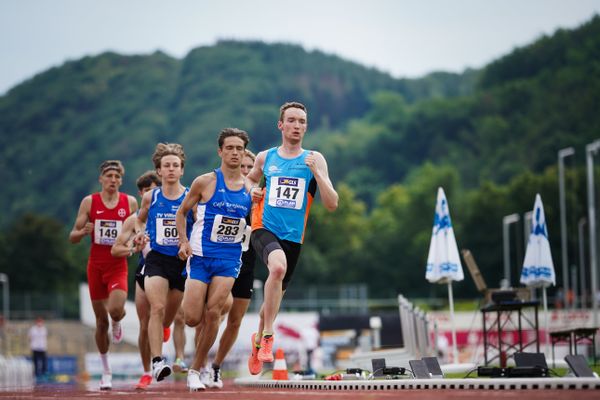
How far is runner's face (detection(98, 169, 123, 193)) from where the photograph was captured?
16188 mm

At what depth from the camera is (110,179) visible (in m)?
16.2

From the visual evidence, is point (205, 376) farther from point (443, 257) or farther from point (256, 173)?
point (443, 257)

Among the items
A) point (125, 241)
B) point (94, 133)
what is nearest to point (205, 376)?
point (125, 241)

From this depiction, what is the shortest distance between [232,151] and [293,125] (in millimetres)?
887

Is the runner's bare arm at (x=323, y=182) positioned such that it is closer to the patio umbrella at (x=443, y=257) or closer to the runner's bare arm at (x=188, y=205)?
the runner's bare arm at (x=188, y=205)

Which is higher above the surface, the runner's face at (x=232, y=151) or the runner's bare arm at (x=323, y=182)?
the runner's face at (x=232, y=151)

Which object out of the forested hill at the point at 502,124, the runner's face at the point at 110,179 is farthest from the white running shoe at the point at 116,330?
the forested hill at the point at 502,124

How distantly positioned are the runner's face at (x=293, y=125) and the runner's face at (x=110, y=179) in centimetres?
416

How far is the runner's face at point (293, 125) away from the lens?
12727 millimetres

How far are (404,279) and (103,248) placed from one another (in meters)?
95.9

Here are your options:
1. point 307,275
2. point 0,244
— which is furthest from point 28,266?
point 307,275

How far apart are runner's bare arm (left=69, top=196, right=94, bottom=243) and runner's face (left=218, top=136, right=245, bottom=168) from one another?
12.1ft

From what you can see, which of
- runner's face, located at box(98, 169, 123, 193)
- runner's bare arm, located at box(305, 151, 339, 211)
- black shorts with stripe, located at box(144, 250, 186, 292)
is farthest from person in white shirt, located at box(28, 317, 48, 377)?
runner's bare arm, located at box(305, 151, 339, 211)

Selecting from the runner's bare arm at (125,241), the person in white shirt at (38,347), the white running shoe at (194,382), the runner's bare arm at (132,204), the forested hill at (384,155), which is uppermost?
the forested hill at (384,155)
